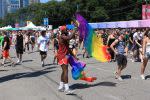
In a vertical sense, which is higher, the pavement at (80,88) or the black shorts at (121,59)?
the black shorts at (121,59)

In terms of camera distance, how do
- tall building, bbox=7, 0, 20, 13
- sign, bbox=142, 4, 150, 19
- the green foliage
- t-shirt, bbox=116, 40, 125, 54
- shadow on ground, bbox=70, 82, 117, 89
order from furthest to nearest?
tall building, bbox=7, 0, 20, 13, the green foliage, sign, bbox=142, 4, 150, 19, t-shirt, bbox=116, 40, 125, 54, shadow on ground, bbox=70, 82, 117, 89

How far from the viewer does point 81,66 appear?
11.5 metres

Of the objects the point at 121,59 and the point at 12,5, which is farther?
the point at 12,5

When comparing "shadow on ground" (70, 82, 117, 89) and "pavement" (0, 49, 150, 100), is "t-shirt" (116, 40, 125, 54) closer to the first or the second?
"pavement" (0, 49, 150, 100)

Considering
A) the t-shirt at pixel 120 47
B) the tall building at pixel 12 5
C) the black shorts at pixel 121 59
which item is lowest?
the black shorts at pixel 121 59

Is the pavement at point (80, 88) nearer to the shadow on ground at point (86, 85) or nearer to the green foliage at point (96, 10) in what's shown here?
the shadow on ground at point (86, 85)

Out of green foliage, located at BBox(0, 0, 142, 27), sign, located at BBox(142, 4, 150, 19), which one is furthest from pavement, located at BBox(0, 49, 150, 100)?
green foliage, located at BBox(0, 0, 142, 27)

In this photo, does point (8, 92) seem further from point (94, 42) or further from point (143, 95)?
point (143, 95)

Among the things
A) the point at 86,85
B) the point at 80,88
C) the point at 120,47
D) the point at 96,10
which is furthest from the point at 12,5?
the point at 80,88

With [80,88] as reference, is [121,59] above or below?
above

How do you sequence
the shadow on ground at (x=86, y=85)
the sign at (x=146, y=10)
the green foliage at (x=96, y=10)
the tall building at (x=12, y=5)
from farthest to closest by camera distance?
the tall building at (x=12, y=5) → the green foliage at (x=96, y=10) → the sign at (x=146, y=10) → the shadow on ground at (x=86, y=85)

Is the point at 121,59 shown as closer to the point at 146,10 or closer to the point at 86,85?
the point at 86,85

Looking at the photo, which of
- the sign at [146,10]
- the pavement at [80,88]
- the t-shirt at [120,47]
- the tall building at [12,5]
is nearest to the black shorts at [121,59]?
the t-shirt at [120,47]

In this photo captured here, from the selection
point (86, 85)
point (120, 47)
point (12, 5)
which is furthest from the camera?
point (12, 5)
